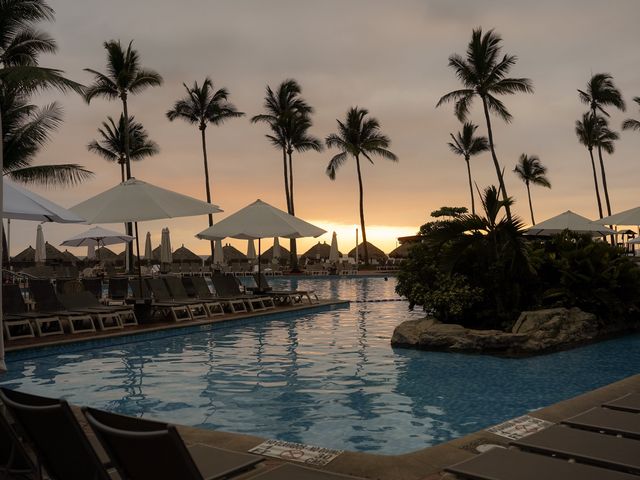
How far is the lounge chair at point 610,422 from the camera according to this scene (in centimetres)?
371

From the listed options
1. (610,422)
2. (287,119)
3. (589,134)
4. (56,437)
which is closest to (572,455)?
(610,422)

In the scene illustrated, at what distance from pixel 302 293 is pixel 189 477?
15501mm

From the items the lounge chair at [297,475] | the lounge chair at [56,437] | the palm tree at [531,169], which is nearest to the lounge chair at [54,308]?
the lounge chair at [56,437]

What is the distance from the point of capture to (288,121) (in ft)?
136

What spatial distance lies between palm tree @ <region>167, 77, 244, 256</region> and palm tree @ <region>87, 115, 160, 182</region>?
288 centimetres

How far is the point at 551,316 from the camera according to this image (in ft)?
33.8

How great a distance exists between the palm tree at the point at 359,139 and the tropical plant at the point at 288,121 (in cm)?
172

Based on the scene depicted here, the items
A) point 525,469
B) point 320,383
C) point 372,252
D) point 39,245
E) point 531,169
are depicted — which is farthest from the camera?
point 531,169

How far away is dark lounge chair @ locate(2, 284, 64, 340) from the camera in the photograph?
1079cm

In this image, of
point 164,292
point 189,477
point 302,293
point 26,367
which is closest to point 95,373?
point 26,367

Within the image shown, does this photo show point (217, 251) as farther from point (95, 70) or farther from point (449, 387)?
point (449, 387)

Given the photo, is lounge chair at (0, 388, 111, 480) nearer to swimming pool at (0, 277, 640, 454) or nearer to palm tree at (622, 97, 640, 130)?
swimming pool at (0, 277, 640, 454)

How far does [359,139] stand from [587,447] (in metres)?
39.9

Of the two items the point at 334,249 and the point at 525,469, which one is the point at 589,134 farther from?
the point at 525,469
